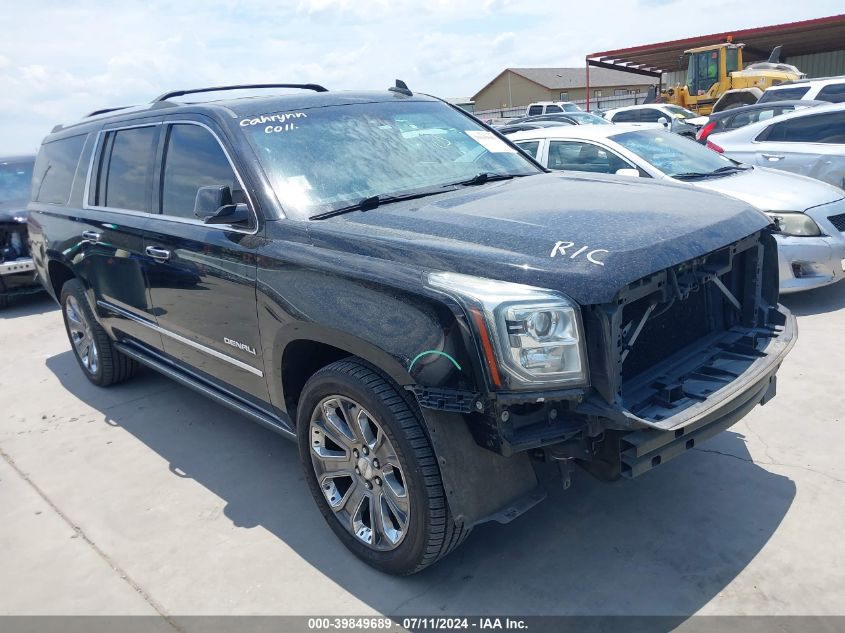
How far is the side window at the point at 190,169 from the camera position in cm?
350

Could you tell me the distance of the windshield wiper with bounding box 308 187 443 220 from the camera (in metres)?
3.20

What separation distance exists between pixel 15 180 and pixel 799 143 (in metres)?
9.98

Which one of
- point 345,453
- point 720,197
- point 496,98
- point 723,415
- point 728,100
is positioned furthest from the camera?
point 496,98

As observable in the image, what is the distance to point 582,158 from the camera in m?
7.06

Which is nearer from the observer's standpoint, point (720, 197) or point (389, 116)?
point (720, 197)

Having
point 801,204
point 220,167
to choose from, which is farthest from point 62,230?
point 801,204

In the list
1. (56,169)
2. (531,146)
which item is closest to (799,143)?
(531,146)

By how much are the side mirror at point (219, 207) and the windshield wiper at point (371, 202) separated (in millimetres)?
374

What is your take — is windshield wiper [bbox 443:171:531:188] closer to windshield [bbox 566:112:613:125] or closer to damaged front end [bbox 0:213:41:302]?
damaged front end [bbox 0:213:41:302]

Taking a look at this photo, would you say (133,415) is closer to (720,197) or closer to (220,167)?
(220,167)

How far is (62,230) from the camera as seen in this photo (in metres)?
5.27

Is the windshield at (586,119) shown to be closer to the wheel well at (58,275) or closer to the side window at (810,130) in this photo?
the side window at (810,130)

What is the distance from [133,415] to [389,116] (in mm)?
2874

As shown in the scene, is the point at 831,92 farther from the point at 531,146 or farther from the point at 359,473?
the point at 359,473
